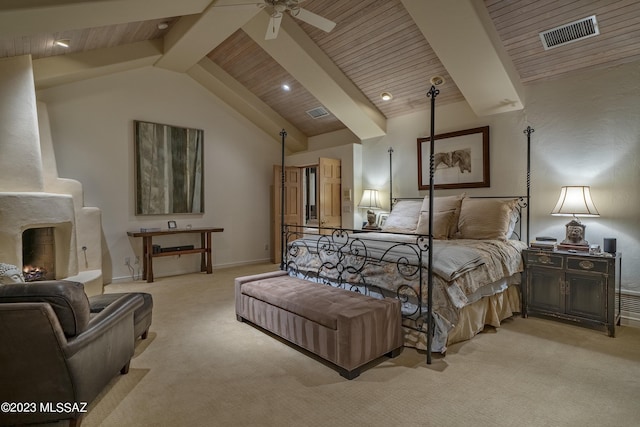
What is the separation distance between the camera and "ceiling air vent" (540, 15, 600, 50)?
3.42 meters

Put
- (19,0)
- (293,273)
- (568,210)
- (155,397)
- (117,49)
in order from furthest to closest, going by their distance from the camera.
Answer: (117,49) → (293,273) → (568,210) → (19,0) → (155,397)

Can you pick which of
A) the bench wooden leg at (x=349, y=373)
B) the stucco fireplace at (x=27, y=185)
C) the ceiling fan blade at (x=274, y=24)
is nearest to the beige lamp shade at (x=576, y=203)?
the bench wooden leg at (x=349, y=373)

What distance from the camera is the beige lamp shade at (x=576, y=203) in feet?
11.7

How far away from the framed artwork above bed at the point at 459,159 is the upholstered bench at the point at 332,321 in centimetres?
284

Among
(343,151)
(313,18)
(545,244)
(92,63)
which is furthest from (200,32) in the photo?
(545,244)

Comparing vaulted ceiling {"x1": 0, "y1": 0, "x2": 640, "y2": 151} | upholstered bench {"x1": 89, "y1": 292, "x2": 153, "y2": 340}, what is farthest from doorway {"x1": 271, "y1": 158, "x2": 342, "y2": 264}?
upholstered bench {"x1": 89, "y1": 292, "x2": 153, "y2": 340}

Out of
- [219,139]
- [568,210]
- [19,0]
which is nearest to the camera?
[19,0]

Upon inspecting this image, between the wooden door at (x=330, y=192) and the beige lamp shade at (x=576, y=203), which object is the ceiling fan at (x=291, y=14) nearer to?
the wooden door at (x=330, y=192)

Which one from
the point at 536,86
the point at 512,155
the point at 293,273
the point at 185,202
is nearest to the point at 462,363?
the point at 293,273

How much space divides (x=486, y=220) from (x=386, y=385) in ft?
8.00

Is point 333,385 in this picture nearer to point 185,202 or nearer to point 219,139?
point 185,202

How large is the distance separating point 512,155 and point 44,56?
6280 mm

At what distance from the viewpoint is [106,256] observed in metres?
5.36

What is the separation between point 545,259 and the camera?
141 inches
